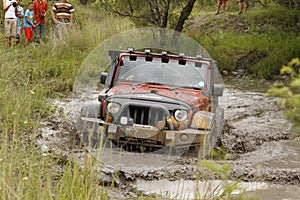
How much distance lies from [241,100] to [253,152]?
5.14 meters

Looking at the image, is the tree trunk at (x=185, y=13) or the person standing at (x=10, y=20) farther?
the tree trunk at (x=185, y=13)

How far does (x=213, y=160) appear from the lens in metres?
6.82

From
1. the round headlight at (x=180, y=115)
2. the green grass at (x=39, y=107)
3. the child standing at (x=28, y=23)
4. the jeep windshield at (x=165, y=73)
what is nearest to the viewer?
the green grass at (x=39, y=107)

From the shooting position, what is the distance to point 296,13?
806 inches

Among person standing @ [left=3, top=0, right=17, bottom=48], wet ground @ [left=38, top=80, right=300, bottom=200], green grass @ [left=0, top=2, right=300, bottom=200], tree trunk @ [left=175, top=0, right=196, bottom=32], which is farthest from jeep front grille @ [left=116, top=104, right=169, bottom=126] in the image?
tree trunk @ [left=175, top=0, right=196, bottom=32]

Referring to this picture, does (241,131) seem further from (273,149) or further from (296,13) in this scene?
(296,13)

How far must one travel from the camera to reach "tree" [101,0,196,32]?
16.8 metres

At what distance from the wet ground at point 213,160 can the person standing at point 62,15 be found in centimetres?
372

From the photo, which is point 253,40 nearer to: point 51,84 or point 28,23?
point 28,23

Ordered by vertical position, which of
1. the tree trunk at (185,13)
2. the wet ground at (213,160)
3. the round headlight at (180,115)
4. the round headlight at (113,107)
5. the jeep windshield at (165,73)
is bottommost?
the wet ground at (213,160)

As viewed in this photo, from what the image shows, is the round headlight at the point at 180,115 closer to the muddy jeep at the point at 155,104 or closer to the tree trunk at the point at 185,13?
the muddy jeep at the point at 155,104

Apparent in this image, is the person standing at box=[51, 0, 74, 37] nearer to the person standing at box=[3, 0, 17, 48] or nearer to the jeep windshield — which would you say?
the person standing at box=[3, 0, 17, 48]

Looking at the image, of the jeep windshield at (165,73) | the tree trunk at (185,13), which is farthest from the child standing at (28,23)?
the jeep windshield at (165,73)

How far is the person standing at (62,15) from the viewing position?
1499 centimetres
